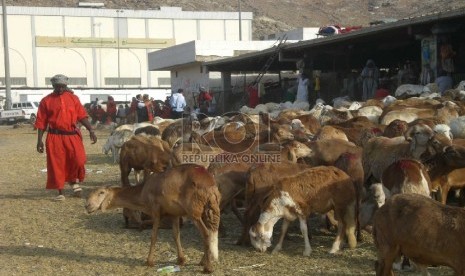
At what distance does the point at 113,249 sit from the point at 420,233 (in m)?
3.94

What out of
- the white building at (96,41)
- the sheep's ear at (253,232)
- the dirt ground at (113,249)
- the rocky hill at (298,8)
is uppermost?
the rocky hill at (298,8)

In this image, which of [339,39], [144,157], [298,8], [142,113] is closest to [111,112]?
[142,113]

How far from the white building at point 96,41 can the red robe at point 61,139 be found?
163 feet

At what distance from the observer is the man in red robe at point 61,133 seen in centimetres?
1171

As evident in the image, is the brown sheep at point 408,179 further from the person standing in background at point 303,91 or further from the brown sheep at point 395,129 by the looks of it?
the person standing in background at point 303,91

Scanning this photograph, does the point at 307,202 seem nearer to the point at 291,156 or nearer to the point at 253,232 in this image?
the point at 253,232

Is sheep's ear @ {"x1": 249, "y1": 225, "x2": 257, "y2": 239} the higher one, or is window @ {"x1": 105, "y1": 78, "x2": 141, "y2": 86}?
window @ {"x1": 105, "y1": 78, "x2": 141, "y2": 86}

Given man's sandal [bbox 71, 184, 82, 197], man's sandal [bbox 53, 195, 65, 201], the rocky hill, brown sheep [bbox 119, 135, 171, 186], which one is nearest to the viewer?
brown sheep [bbox 119, 135, 171, 186]

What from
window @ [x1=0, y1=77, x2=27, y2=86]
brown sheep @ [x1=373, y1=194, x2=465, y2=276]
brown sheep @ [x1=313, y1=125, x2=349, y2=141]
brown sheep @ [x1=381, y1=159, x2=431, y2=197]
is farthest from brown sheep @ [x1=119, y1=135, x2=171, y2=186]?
window @ [x1=0, y1=77, x2=27, y2=86]

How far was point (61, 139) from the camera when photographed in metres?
11.8

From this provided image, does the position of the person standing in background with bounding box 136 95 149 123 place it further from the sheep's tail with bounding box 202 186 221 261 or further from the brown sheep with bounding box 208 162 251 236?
the sheep's tail with bounding box 202 186 221 261

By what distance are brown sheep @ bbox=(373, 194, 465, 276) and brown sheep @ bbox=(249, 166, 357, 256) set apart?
63.7 inches

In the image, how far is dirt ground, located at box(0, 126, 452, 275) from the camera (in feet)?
24.5

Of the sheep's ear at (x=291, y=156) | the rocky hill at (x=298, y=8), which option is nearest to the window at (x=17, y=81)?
the rocky hill at (x=298, y=8)
